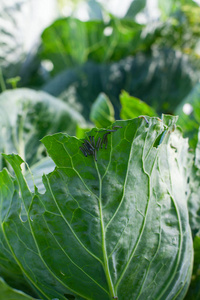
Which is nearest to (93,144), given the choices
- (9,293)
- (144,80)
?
(9,293)

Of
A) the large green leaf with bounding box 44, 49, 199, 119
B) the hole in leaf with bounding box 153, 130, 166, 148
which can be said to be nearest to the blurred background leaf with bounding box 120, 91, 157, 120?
the hole in leaf with bounding box 153, 130, 166, 148

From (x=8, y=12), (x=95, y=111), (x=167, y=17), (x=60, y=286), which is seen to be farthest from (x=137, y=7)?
(x=60, y=286)

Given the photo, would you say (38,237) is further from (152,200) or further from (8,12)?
(8,12)

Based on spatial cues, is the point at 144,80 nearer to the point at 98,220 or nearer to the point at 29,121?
the point at 29,121

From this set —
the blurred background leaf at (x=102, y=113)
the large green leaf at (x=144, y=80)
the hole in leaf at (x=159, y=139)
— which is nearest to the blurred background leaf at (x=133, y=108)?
the blurred background leaf at (x=102, y=113)

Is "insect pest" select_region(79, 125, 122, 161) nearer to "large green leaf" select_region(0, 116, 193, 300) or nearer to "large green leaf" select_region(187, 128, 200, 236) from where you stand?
"large green leaf" select_region(0, 116, 193, 300)

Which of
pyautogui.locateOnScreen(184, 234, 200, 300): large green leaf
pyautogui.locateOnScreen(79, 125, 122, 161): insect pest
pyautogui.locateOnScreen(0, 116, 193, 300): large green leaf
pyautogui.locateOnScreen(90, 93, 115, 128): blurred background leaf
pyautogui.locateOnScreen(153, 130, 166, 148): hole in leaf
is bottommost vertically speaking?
pyautogui.locateOnScreen(184, 234, 200, 300): large green leaf
